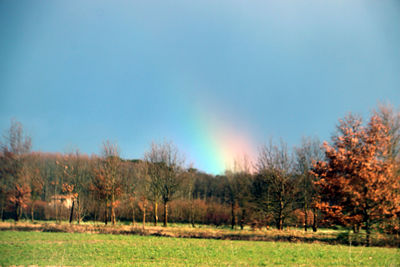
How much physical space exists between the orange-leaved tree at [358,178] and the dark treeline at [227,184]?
0.08 m

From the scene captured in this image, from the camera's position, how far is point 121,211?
49.8 meters

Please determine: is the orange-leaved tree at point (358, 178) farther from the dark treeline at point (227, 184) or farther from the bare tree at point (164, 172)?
the bare tree at point (164, 172)

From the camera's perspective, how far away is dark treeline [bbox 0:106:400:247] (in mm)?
23797

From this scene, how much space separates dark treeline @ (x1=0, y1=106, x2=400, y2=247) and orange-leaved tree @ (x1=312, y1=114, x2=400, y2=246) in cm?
8

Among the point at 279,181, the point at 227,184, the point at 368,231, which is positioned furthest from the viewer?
the point at 227,184

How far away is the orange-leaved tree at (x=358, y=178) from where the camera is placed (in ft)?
72.8

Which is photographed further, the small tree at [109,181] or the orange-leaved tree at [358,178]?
the small tree at [109,181]

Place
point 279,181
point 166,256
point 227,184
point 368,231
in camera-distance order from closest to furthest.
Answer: point 166,256
point 368,231
point 279,181
point 227,184

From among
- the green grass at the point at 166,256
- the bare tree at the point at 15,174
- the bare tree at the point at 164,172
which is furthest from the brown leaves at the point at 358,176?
the bare tree at the point at 15,174

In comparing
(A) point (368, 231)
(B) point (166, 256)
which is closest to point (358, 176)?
(A) point (368, 231)

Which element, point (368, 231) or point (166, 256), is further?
point (368, 231)

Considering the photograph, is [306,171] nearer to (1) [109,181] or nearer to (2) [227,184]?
(2) [227,184]

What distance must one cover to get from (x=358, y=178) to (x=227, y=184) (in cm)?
3347

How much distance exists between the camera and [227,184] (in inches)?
2160
